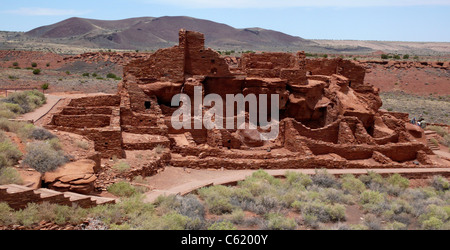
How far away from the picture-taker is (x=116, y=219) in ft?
22.1

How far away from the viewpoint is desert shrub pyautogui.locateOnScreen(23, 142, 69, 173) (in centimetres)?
802

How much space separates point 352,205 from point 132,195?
6107mm

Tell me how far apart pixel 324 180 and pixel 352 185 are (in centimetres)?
93

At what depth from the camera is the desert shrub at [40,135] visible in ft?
32.8

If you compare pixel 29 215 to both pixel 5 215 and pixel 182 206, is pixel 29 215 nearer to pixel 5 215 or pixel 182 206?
pixel 5 215

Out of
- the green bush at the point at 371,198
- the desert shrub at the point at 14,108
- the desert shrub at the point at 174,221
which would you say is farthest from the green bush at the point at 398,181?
the desert shrub at the point at 14,108

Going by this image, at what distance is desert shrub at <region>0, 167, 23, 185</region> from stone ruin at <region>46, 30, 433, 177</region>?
3673 mm

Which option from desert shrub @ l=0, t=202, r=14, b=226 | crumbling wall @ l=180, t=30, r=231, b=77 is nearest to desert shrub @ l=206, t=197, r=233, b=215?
desert shrub @ l=0, t=202, r=14, b=226

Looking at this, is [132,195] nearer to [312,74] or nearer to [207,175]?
[207,175]

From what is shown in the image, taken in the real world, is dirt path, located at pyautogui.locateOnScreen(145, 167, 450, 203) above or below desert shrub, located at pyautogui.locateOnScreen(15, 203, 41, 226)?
below

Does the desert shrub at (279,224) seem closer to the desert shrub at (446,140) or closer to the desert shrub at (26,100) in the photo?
the desert shrub at (26,100)

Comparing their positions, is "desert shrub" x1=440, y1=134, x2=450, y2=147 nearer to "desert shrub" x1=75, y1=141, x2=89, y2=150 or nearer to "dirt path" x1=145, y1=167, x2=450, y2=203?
"dirt path" x1=145, y1=167, x2=450, y2=203

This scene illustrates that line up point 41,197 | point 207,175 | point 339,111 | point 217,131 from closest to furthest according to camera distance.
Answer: point 41,197 → point 207,175 → point 217,131 → point 339,111
